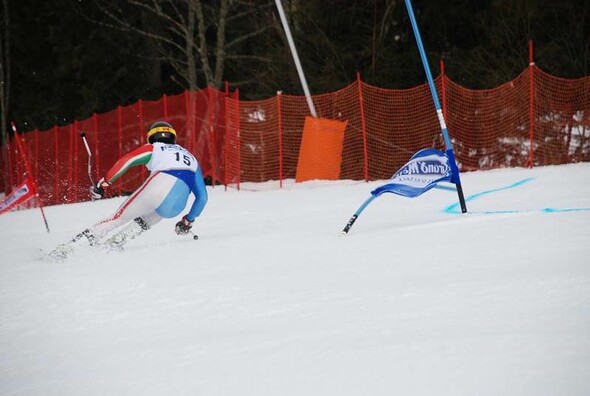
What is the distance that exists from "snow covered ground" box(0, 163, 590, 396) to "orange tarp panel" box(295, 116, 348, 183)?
8.50 metres

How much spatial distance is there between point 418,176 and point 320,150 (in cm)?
954

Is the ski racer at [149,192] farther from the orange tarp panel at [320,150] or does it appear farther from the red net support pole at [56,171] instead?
the red net support pole at [56,171]

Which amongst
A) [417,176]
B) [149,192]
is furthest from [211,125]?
[417,176]

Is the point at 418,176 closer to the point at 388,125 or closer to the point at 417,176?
the point at 417,176

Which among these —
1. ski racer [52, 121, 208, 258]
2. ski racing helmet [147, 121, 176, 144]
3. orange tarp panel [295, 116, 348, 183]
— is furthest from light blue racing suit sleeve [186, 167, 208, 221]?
orange tarp panel [295, 116, 348, 183]

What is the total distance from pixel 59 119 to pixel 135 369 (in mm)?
30810

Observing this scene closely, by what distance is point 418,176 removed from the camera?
343 inches

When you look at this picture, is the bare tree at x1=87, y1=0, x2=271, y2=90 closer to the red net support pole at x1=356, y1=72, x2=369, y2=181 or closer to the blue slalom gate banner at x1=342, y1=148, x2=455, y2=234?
the red net support pole at x1=356, y1=72, x2=369, y2=181

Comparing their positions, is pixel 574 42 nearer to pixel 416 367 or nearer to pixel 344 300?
pixel 344 300

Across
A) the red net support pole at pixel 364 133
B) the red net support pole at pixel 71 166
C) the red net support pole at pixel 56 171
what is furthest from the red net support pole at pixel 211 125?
the red net support pole at pixel 56 171

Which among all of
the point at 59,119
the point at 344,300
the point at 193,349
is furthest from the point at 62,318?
the point at 59,119

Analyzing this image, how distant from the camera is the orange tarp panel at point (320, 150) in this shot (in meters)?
18.1

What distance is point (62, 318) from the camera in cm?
580

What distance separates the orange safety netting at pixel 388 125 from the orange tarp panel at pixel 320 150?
22 cm
